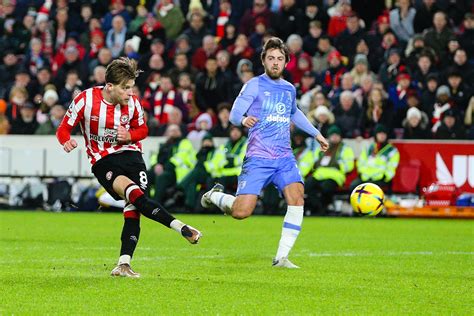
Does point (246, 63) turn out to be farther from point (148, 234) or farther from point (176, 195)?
point (148, 234)

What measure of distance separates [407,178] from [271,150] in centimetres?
1045

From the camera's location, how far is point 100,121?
1048 centimetres

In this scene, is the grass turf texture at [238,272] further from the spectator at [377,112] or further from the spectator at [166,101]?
the spectator at [166,101]

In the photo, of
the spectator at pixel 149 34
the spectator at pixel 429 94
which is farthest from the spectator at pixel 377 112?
the spectator at pixel 149 34

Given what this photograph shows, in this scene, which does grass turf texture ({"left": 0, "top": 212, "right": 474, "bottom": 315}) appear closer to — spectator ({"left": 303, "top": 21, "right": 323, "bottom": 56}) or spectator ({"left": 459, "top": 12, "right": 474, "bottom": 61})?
spectator ({"left": 459, "top": 12, "right": 474, "bottom": 61})

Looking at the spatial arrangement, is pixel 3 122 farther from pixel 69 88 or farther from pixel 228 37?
pixel 228 37

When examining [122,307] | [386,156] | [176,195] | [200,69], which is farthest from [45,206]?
[122,307]

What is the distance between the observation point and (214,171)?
2230 cm

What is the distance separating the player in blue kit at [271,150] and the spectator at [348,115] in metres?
11.0

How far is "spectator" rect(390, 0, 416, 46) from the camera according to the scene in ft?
80.1

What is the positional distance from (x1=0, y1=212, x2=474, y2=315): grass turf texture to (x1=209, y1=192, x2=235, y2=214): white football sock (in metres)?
0.58

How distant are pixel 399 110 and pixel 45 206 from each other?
7.51 metres

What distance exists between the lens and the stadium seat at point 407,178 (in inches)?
850

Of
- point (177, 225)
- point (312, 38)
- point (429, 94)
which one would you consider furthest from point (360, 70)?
point (177, 225)
